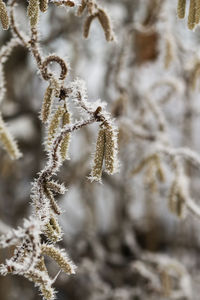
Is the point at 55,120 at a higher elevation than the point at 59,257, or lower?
higher

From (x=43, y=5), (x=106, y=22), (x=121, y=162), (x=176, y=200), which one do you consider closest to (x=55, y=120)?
(x=43, y=5)

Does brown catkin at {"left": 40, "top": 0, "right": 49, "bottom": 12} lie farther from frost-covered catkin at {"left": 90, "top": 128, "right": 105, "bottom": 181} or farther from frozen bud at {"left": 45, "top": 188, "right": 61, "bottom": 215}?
frozen bud at {"left": 45, "top": 188, "right": 61, "bottom": 215}

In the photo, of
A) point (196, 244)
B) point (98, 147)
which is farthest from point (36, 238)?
point (196, 244)

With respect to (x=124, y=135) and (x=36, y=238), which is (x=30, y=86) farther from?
(x=36, y=238)

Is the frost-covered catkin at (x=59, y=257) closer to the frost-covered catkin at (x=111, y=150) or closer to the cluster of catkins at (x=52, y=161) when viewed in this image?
the cluster of catkins at (x=52, y=161)

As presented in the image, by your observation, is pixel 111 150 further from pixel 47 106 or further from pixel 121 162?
pixel 121 162

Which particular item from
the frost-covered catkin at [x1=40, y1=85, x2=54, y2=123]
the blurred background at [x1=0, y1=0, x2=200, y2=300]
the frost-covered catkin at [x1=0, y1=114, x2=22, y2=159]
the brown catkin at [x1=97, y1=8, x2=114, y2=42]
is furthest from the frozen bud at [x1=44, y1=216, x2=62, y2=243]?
the blurred background at [x1=0, y1=0, x2=200, y2=300]
